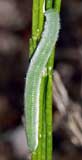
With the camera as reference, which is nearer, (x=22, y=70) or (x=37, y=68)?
(x=37, y=68)

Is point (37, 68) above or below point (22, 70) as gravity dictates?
above

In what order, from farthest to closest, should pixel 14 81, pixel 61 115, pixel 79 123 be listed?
pixel 14 81
pixel 61 115
pixel 79 123

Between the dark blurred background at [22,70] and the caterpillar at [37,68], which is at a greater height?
the caterpillar at [37,68]

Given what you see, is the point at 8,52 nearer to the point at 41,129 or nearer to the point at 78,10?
the point at 78,10

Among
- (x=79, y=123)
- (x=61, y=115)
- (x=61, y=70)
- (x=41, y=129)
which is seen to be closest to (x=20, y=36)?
(x=61, y=70)
